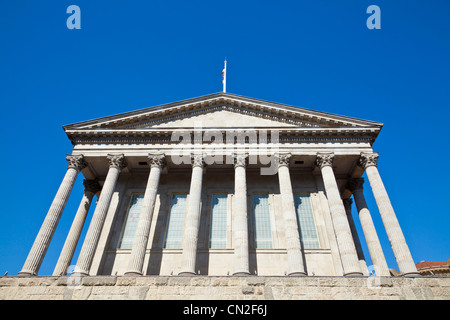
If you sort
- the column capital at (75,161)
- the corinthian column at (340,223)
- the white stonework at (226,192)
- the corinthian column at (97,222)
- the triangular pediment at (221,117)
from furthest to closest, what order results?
the triangular pediment at (221,117) < the column capital at (75,161) < the white stonework at (226,192) < the corinthian column at (97,222) < the corinthian column at (340,223)

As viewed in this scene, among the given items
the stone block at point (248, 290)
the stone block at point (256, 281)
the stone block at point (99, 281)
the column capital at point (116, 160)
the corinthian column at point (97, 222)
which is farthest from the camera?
the column capital at point (116, 160)

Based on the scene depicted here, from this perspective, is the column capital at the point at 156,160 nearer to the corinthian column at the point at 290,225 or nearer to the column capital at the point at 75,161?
the column capital at the point at 75,161

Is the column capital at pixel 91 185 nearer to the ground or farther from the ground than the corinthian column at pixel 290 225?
farther from the ground

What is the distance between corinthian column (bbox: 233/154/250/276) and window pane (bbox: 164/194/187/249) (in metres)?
4.97

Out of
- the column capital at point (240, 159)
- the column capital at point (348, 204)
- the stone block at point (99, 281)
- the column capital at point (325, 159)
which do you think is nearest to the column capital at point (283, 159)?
the column capital at point (325, 159)

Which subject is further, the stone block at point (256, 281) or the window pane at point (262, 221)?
the window pane at point (262, 221)

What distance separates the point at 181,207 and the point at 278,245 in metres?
8.71

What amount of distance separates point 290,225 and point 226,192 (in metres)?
7.38

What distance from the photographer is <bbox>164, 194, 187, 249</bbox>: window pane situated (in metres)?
24.2

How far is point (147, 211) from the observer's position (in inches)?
872

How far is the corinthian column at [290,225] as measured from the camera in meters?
19.6

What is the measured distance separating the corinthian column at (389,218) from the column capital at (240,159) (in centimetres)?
931
